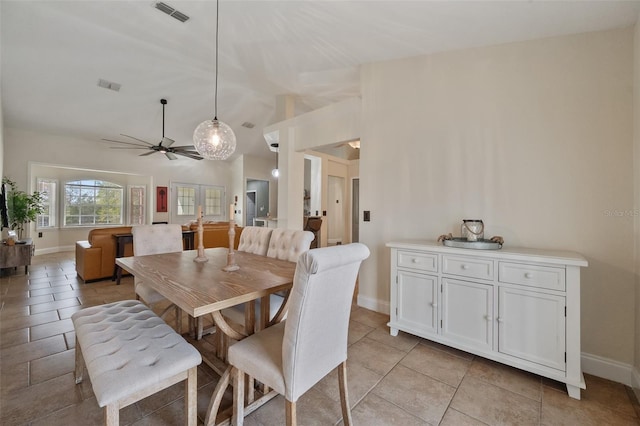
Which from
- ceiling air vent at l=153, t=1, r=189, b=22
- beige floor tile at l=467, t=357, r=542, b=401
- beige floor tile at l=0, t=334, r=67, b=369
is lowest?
beige floor tile at l=467, t=357, r=542, b=401

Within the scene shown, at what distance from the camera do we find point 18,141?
5.65 m

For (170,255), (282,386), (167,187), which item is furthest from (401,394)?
(167,187)

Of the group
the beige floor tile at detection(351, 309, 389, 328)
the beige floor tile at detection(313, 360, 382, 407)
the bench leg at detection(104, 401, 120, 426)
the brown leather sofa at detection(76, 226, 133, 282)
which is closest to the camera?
the bench leg at detection(104, 401, 120, 426)

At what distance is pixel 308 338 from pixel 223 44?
325 centimetres

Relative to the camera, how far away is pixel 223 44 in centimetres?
294

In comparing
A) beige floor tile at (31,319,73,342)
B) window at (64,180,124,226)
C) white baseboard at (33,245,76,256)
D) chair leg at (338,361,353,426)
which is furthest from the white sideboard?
Answer: window at (64,180,124,226)

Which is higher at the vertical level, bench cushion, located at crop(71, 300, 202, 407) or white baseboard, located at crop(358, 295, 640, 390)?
bench cushion, located at crop(71, 300, 202, 407)

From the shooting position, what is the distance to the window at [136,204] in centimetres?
784

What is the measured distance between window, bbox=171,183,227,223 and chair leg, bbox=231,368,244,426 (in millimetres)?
7835

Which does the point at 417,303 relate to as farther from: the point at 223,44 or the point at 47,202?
the point at 47,202

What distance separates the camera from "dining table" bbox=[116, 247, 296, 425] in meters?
1.26

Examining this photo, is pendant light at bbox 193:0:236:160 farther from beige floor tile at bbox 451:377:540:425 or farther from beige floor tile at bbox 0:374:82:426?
beige floor tile at bbox 451:377:540:425

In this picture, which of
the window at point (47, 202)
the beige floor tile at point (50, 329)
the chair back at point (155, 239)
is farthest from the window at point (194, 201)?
the chair back at point (155, 239)

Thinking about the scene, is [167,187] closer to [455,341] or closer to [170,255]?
[170,255]
